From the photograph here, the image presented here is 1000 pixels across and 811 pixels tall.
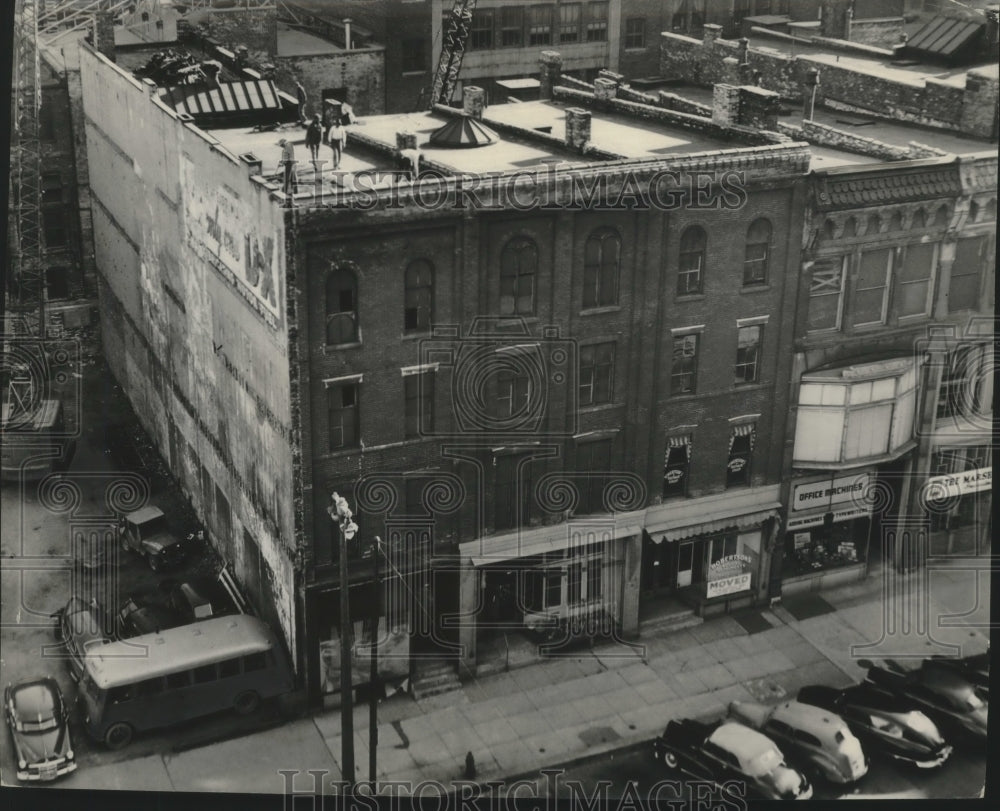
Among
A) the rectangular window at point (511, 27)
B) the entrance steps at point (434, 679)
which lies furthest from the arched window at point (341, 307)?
the rectangular window at point (511, 27)

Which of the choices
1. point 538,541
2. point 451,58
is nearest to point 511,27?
point 451,58

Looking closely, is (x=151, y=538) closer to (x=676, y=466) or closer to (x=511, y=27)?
(x=676, y=466)

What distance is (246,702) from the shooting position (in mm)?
40250

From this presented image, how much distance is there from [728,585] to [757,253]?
11153 millimetres

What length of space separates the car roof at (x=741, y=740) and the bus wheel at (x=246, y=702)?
42.6ft

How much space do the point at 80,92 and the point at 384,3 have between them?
13986 mm

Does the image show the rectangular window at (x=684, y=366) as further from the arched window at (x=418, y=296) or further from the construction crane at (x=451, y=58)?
the construction crane at (x=451, y=58)

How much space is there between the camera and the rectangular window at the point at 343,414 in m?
38.6

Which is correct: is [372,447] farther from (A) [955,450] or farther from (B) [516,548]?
(A) [955,450]

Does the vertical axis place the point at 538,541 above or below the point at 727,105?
below

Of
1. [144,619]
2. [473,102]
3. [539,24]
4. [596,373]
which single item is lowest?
[144,619]

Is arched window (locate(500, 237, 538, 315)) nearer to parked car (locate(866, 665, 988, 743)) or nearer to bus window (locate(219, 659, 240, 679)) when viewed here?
bus window (locate(219, 659, 240, 679))

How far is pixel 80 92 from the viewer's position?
57844 mm

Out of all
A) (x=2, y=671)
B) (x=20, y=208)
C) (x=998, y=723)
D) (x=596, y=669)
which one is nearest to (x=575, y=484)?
(x=596, y=669)
